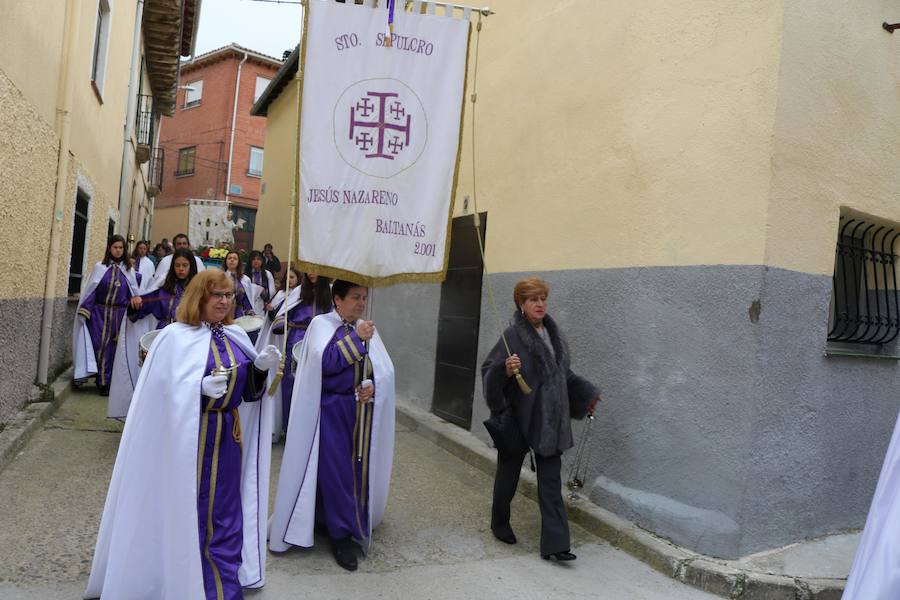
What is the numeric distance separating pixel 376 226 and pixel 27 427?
3769 mm

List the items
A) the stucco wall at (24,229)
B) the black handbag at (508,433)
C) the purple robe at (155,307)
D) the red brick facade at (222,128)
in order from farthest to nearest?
the red brick facade at (222,128) < the purple robe at (155,307) < the stucco wall at (24,229) < the black handbag at (508,433)

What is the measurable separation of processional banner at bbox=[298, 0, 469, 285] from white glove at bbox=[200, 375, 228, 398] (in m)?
0.97

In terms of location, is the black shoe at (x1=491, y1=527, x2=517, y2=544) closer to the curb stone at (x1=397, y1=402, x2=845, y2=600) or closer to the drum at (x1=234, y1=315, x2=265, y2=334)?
the curb stone at (x1=397, y1=402, x2=845, y2=600)

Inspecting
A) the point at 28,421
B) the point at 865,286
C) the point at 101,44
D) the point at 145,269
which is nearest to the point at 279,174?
the point at 101,44

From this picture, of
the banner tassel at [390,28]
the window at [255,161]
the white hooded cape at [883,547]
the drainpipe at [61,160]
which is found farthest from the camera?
the window at [255,161]

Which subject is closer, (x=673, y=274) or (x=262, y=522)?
(x=262, y=522)

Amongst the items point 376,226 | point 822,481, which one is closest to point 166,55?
point 376,226

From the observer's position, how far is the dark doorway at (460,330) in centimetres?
761

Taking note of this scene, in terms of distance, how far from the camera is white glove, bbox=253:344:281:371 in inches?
138

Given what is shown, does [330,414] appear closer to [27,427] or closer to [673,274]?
[673,274]

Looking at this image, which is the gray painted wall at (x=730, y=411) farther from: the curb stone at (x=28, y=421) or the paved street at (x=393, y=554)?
the curb stone at (x=28, y=421)

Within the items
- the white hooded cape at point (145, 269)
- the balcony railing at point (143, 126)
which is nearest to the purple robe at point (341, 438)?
the white hooded cape at point (145, 269)

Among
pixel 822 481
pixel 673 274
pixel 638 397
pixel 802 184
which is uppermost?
pixel 802 184

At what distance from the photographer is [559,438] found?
4535 mm
